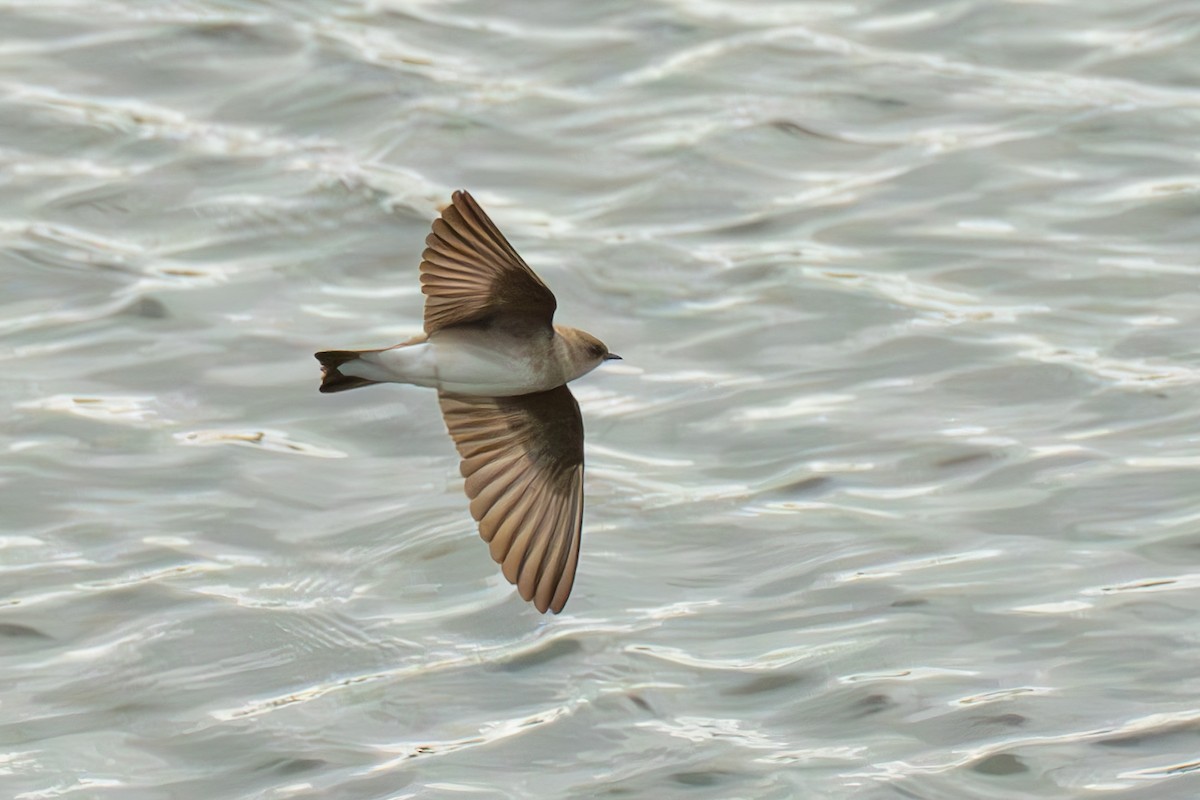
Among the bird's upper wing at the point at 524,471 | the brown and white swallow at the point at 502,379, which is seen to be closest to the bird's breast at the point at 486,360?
the brown and white swallow at the point at 502,379

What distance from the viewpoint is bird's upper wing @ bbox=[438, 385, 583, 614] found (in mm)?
5473

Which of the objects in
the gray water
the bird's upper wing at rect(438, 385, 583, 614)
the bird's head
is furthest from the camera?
the gray water

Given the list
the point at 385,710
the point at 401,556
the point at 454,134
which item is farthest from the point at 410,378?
the point at 454,134

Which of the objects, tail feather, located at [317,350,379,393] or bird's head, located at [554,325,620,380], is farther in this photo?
bird's head, located at [554,325,620,380]

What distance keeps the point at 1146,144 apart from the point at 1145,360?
1691mm

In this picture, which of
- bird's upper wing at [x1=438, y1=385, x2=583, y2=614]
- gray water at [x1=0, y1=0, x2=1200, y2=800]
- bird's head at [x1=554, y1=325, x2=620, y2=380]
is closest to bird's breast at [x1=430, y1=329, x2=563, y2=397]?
bird's head at [x1=554, y1=325, x2=620, y2=380]

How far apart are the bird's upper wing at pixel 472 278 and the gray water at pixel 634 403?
4.27 ft

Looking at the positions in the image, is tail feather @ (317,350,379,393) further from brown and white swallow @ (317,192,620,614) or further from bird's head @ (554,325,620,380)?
bird's head @ (554,325,620,380)

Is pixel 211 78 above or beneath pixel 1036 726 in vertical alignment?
above

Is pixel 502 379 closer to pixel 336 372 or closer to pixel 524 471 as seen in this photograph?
pixel 336 372

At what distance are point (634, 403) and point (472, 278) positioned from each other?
2560mm

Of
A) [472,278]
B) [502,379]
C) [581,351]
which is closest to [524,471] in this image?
[581,351]

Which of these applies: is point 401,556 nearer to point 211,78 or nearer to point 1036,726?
point 1036,726

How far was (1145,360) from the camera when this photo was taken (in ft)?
25.5
